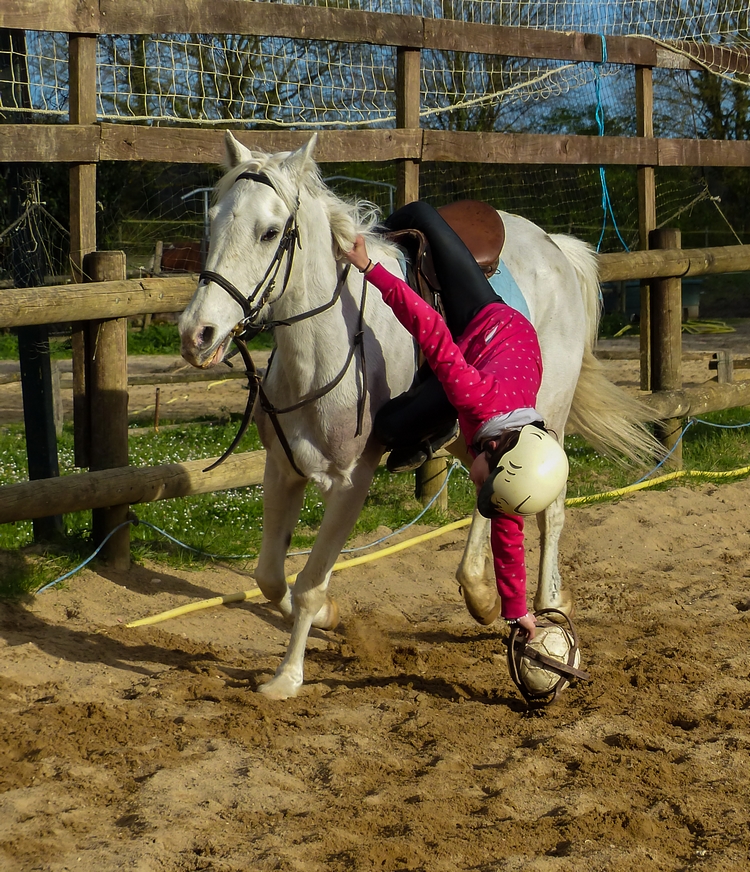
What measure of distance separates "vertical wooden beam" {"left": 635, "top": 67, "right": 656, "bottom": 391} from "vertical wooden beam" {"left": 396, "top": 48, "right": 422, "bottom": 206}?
2.11m

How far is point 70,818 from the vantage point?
2945 mm

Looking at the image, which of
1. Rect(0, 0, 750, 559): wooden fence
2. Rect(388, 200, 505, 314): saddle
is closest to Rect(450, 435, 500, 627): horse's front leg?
Rect(388, 200, 505, 314): saddle

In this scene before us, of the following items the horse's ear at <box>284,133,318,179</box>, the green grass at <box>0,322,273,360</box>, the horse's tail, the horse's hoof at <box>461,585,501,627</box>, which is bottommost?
the horse's hoof at <box>461,585,501,627</box>

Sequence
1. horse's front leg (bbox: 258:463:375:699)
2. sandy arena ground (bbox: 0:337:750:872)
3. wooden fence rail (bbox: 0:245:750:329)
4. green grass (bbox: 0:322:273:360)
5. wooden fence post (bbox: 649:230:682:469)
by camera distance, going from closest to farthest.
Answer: sandy arena ground (bbox: 0:337:750:872) < horse's front leg (bbox: 258:463:375:699) < wooden fence rail (bbox: 0:245:750:329) < wooden fence post (bbox: 649:230:682:469) < green grass (bbox: 0:322:273:360)

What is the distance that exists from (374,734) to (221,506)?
124 inches

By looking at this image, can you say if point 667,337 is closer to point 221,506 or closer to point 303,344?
point 221,506

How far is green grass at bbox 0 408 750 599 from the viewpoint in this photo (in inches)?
207

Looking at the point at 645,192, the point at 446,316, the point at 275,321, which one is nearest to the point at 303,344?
the point at 275,321

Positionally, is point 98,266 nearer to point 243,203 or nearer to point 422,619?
point 243,203

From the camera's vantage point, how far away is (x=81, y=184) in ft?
16.4

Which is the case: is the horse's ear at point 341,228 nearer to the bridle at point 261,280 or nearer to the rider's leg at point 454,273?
the bridle at point 261,280

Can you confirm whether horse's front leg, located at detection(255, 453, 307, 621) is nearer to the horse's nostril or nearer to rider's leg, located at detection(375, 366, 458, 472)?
rider's leg, located at detection(375, 366, 458, 472)

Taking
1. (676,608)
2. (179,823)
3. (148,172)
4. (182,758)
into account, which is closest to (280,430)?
(182,758)

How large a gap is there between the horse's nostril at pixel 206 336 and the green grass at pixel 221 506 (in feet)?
6.91
